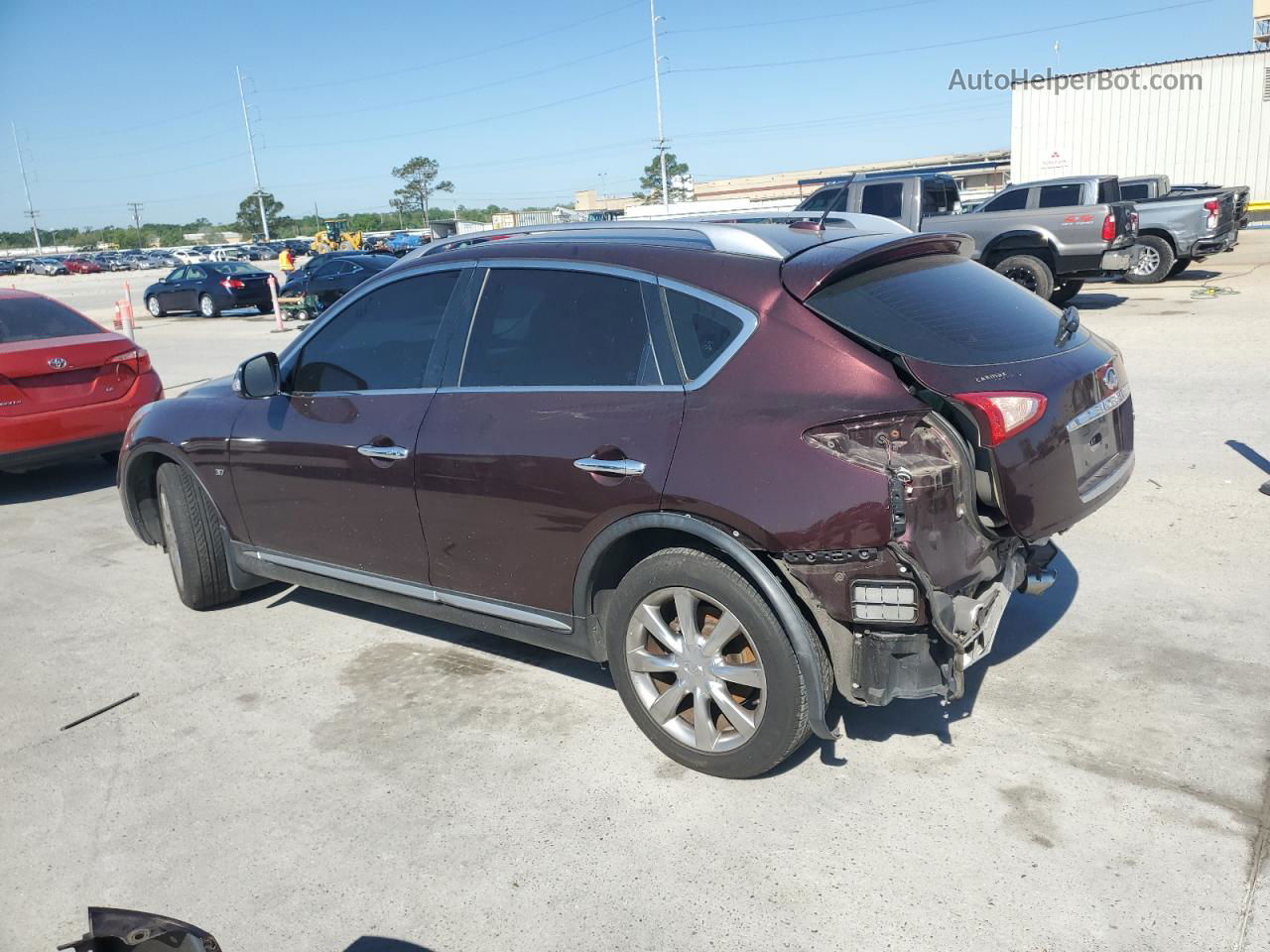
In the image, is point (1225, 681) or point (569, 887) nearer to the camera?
point (569, 887)

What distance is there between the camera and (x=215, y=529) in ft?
16.8

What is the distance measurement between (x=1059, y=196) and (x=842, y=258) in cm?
1318

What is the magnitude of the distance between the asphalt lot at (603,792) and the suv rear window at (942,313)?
137 centimetres

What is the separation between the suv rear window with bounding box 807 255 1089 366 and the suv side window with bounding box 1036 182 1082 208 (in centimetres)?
1211

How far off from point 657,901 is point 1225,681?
245 centimetres

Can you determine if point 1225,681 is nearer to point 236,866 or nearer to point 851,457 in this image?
point 851,457

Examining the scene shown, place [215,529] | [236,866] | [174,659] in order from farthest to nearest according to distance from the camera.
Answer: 1. [215,529]
2. [174,659]
3. [236,866]

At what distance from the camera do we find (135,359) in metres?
8.12

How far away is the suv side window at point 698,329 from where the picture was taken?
3.34 m

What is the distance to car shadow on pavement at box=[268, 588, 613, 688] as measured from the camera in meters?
4.42

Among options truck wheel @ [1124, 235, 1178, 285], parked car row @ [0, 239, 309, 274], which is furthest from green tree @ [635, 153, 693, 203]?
truck wheel @ [1124, 235, 1178, 285]

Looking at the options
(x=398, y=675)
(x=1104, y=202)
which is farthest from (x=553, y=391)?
(x=1104, y=202)

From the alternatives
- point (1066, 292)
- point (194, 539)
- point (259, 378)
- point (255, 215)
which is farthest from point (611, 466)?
point (255, 215)

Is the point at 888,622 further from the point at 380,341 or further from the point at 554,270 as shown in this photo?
the point at 380,341
